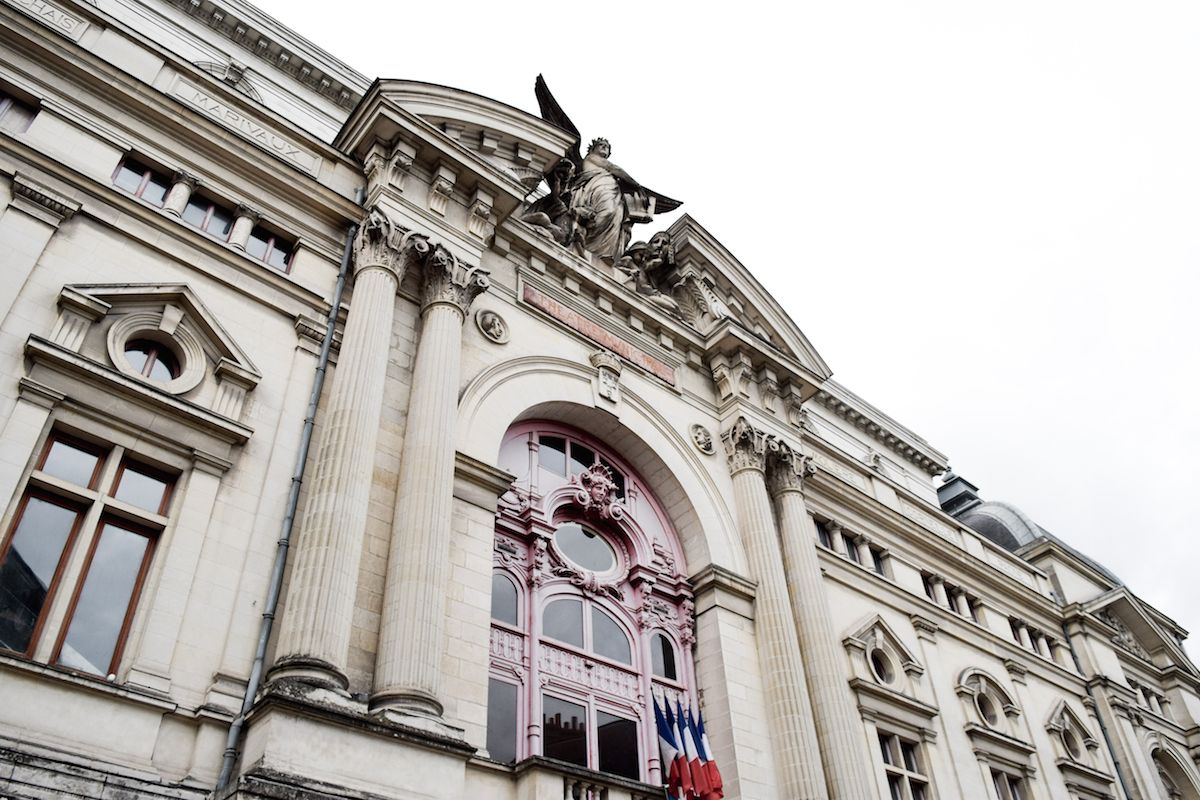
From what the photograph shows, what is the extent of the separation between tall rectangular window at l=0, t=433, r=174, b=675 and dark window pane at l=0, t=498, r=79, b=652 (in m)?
0.01

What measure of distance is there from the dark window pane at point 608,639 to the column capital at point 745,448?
528 cm

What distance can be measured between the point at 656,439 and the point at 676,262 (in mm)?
5884

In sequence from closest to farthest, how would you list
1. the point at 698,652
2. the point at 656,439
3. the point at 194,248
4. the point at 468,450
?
the point at 194,248, the point at 468,450, the point at 698,652, the point at 656,439

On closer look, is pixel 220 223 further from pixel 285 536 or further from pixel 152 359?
pixel 285 536

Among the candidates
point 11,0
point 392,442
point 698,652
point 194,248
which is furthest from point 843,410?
point 11,0

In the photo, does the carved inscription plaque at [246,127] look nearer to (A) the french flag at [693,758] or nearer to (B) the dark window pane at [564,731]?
(B) the dark window pane at [564,731]

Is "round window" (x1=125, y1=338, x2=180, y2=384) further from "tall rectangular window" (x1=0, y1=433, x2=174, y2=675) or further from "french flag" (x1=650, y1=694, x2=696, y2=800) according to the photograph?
"french flag" (x1=650, y1=694, x2=696, y2=800)

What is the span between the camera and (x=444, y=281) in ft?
52.9

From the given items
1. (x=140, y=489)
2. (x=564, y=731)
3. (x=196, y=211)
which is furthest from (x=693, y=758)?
(x=196, y=211)

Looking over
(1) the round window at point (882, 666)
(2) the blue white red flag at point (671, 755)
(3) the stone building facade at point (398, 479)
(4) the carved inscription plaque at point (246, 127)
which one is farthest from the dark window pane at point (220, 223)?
(1) the round window at point (882, 666)

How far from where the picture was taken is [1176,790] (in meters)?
30.7

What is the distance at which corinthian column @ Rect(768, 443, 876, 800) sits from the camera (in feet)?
55.7

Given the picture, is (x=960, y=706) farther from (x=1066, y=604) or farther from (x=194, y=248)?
(x=194, y=248)

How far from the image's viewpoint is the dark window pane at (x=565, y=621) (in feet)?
51.2
